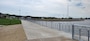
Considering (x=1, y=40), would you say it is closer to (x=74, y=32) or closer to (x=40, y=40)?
(x=40, y=40)

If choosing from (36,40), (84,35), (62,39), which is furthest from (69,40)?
(36,40)

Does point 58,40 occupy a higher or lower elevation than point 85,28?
lower

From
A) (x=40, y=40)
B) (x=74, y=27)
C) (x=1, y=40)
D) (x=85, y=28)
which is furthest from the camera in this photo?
(x=1, y=40)

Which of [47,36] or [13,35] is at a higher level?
[47,36]

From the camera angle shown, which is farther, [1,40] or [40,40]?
[1,40]

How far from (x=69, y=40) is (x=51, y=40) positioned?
1533 mm

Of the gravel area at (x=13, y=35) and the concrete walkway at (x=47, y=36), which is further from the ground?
the concrete walkway at (x=47, y=36)

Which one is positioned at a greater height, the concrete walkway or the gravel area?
the concrete walkway

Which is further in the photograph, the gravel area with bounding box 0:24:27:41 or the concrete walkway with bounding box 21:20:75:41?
the gravel area with bounding box 0:24:27:41

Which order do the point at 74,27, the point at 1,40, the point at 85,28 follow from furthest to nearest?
the point at 1,40 < the point at 74,27 < the point at 85,28

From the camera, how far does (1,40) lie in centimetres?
1931

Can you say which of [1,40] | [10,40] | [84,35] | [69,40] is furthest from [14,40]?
[84,35]

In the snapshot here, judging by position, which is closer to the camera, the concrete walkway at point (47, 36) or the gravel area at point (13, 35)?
the concrete walkway at point (47, 36)

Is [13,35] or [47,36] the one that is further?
[13,35]
